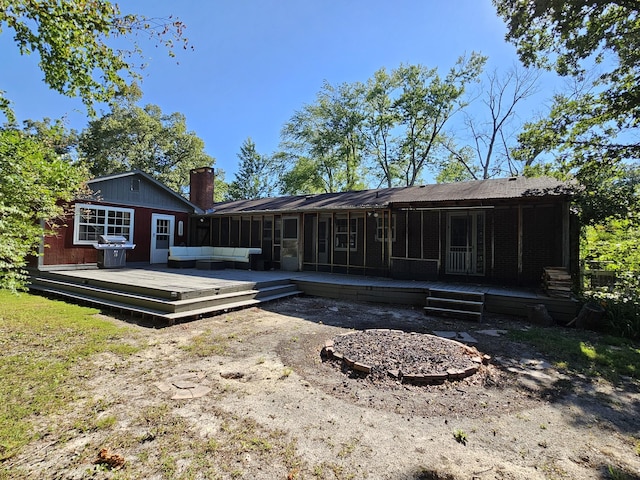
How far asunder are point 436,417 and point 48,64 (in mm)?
7766

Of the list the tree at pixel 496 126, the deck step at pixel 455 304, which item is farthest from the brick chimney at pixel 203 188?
the tree at pixel 496 126

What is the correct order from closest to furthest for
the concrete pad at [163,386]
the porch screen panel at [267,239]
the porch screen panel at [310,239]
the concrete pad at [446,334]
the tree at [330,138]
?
1. the concrete pad at [163,386]
2. the concrete pad at [446,334]
3. the porch screen panel at [310,239]
4. the porch screen panel at [267,239]
5. the tree at [330,138]

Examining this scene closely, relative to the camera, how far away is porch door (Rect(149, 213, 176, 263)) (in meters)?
13.5

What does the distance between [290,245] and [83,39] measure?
9091 millimetres

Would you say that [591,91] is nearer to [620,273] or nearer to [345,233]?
[620,273]

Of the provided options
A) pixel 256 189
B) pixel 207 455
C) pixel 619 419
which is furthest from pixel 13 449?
pixel 256 189

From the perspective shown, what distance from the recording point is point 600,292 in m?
7.32

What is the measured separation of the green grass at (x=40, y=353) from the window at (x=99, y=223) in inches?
161

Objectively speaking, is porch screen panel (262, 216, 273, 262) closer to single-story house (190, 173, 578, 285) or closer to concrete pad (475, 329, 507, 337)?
single-story house (190, 173, 578, 285)

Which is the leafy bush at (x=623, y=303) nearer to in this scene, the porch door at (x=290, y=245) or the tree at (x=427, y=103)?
the porch door at (x=290, y=245)

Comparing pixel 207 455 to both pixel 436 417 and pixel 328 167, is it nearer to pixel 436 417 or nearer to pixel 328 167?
pixel 436 417

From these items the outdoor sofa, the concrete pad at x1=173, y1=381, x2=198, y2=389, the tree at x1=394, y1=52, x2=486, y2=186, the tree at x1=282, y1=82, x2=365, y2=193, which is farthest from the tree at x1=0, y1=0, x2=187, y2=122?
the tree at x1=394, y1=52, x2=486, y2=186

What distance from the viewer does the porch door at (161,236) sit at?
13.5m

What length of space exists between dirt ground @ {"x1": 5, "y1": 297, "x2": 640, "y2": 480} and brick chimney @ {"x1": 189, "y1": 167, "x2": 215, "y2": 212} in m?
12.3
